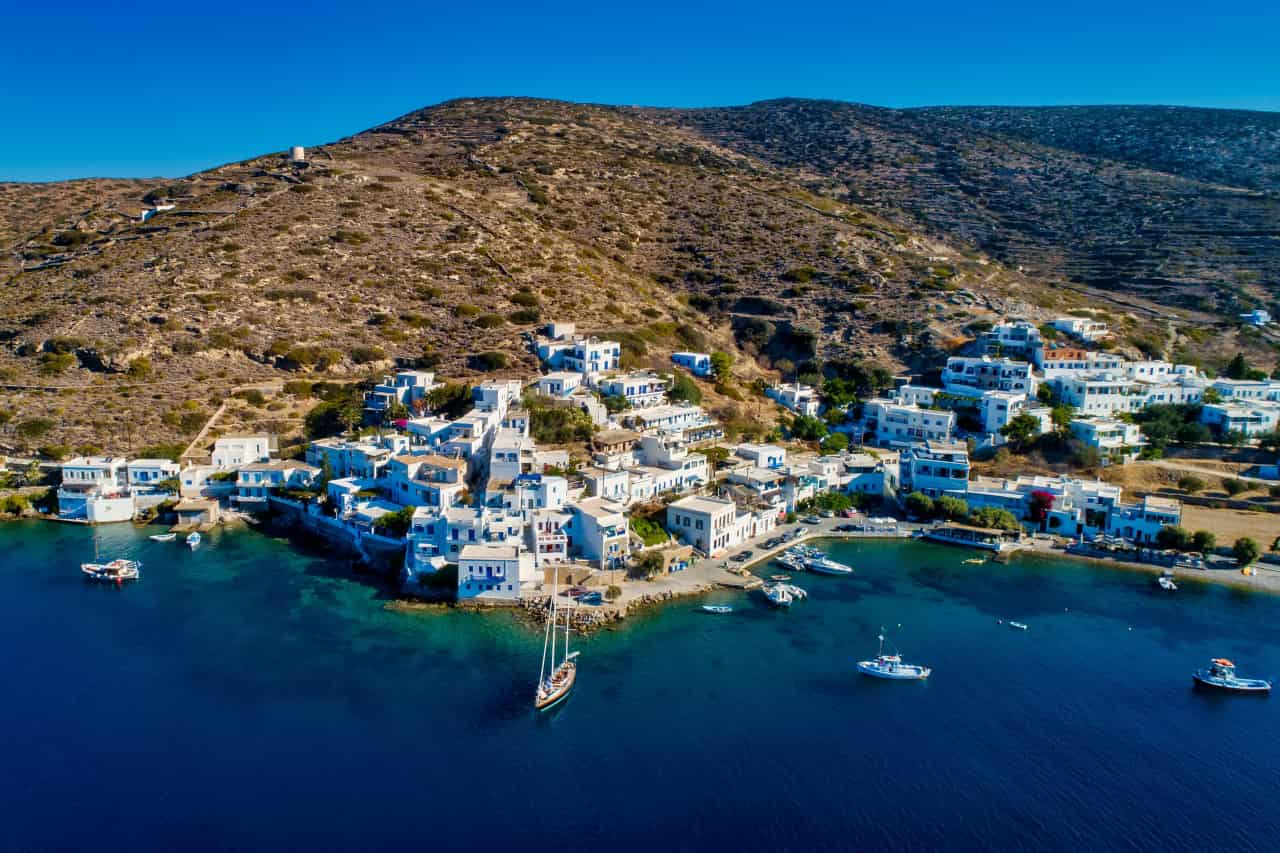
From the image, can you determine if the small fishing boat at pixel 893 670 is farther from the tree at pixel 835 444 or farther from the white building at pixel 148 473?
the white building at pixel 148 473

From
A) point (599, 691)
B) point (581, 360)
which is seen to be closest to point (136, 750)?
point (599, 691)

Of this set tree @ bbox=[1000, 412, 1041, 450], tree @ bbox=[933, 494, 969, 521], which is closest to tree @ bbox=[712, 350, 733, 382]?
tree @ bbox=[1000, 412, 1041, 450]

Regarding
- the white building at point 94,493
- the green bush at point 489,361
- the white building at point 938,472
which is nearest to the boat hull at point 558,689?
the white building at point 938,472

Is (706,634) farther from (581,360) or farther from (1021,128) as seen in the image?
(1021,128)

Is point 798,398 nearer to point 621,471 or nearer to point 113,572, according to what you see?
point 621,471

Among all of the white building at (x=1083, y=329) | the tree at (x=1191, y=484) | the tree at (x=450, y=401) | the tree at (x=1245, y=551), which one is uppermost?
the white building at (x=1083, y=329)

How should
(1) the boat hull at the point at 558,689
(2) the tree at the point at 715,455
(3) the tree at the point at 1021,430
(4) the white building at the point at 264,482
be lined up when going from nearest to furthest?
1. (1) the boat hull at the point at 558,689
2. (4) the white building at the point at 264,482
3. (2) the tree at the point at 715,455
4. (3) the tree at the point at 1021,430
